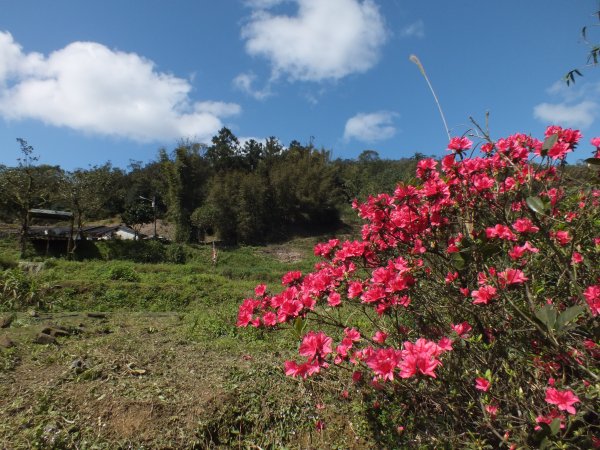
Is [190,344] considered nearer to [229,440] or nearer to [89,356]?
[89,356]

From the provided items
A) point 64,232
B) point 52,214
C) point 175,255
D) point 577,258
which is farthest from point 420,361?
point 52,214

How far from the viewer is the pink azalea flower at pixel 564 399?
1073 mm

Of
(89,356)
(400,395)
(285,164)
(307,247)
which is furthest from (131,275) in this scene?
(285,164)

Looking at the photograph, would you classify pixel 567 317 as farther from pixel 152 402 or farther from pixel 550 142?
pixel 152 402

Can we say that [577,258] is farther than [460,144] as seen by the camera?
No

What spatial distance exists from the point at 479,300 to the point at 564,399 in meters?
0.36

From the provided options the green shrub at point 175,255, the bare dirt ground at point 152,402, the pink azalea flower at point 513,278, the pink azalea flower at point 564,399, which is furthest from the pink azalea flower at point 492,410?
the green shrub at point 175,255

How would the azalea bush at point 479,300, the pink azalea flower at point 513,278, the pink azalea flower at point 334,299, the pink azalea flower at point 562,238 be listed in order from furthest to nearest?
the pink azalea flower at point 334,299 → the pink azalea flower at point 562,238 → the pink azalea flower at point 513,278 → the azalea bush at point 479,300

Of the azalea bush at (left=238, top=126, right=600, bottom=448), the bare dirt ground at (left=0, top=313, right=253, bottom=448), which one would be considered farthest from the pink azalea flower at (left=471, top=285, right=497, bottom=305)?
the bare dirt ground at (left=0, top=313, right=253, bottom=448)

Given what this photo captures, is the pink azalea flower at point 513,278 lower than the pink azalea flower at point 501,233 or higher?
lower

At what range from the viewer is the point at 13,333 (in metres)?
3.91

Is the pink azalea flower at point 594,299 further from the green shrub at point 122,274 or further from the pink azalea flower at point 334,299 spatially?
the green shrub at point 122,274

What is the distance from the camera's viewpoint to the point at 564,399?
1.08 meters

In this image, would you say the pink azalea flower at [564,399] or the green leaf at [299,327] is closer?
the pink azalea flower at [564,399]
